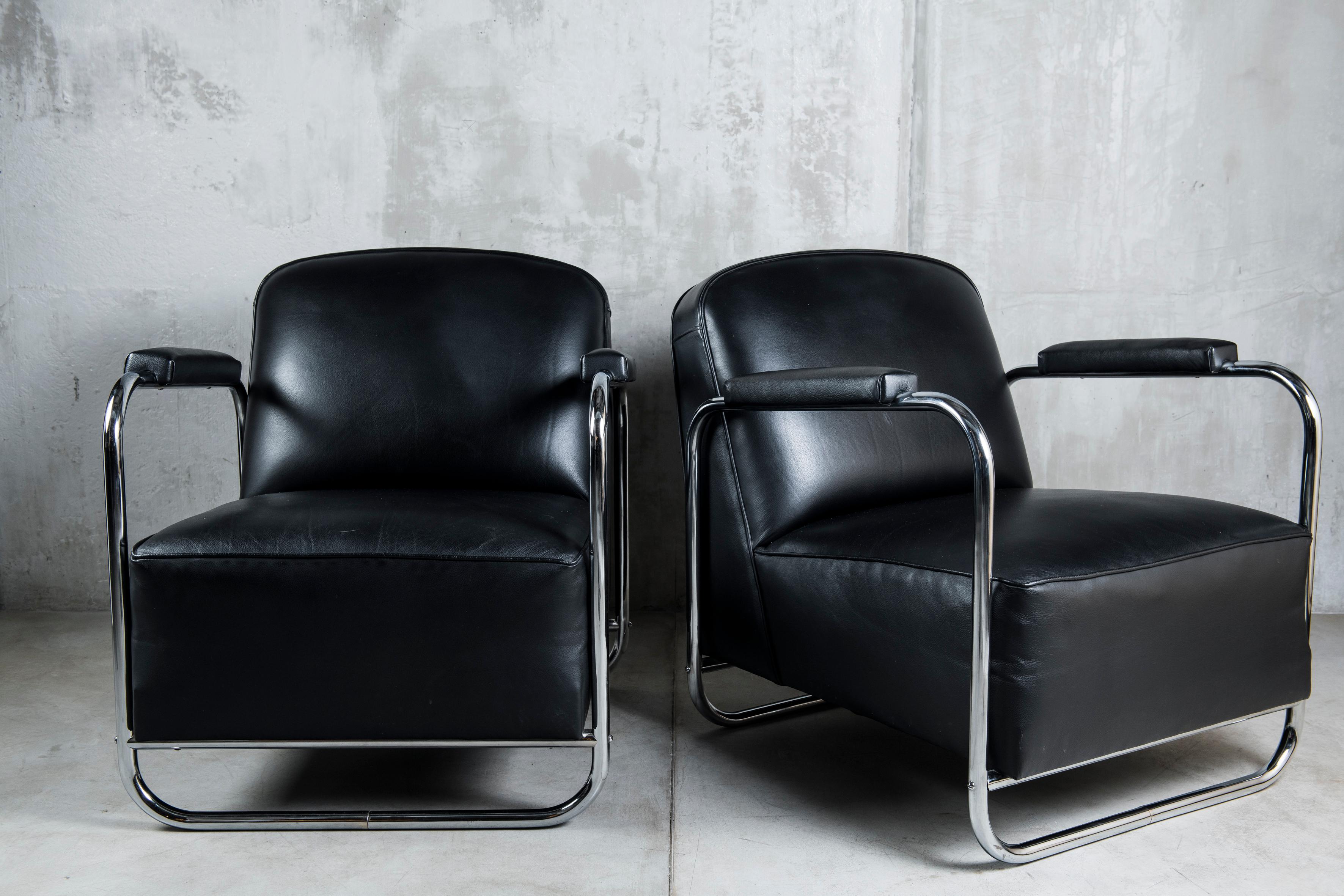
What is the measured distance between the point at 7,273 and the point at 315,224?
0.81m

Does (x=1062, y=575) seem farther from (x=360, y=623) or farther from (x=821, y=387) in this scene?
(x=360, y=623)

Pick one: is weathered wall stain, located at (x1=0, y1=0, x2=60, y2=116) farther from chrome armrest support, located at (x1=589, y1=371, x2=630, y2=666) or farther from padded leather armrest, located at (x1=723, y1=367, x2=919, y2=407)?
padded leather armrest, located at (x1=723, y1=367, x2=919, y2=407)

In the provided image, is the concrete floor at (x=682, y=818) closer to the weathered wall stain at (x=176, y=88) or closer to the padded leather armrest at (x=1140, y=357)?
the padded leather armrest at (x=1140, y=357)

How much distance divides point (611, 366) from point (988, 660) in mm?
741

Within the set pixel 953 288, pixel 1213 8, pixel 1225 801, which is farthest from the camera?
pixel 1213 8

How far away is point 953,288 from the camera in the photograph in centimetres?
201

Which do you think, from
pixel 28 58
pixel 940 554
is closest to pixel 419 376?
pixel 940 554

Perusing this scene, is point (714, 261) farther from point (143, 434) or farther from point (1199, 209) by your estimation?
point (143, 434)

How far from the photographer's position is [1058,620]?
1240 mm

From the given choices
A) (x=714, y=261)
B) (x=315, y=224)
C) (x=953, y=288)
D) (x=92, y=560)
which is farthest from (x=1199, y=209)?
(x=92, y=560)

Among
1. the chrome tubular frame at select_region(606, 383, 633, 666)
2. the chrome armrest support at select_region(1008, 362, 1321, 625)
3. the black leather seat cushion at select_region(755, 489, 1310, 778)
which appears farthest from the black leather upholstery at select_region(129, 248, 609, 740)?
the chrome armrest support at select_region(1008, 362, 1321, 625)

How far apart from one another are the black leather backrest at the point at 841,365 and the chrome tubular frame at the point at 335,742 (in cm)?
33

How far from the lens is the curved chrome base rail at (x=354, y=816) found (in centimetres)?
141

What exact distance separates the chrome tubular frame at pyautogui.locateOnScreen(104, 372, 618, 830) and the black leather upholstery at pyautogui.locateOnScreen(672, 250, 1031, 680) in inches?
12.1
